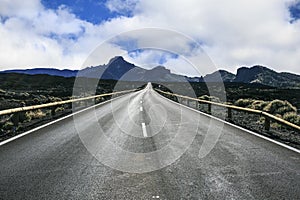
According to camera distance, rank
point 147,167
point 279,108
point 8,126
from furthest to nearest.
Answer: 1. point 279,108
2. point 8,126
3. point 147,167

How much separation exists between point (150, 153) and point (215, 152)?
1582 millimetres

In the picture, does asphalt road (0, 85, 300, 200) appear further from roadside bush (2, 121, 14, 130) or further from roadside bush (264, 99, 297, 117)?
roadside bush (264, 99, 297, 117)

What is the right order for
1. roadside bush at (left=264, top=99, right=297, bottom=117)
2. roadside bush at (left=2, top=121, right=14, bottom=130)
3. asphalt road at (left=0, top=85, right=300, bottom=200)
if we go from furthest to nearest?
roadside bush at (left=264, top=99, right=297, bottom=117)
roadside bush at (left=2, top=121, right=14, bottom=130)
asphalt road at (left=0, top=85, right=300, bottom=200)

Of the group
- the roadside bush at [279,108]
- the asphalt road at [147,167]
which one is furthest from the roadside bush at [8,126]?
the roadside bush at [279,108]

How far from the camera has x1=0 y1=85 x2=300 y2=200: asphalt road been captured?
4270mm

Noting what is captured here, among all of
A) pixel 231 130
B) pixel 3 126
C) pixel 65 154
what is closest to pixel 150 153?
pixel 65 154

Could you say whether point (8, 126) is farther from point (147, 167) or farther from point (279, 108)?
point (279, 108)

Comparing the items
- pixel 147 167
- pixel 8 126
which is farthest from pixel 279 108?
pixel 8 126

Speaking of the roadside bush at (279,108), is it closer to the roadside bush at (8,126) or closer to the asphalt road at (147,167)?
the asphalt road at (147,167)

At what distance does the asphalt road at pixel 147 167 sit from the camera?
4.27 metres

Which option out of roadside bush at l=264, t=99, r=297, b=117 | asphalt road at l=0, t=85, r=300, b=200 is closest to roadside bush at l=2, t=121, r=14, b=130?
asphalt road at l=0, t=85, r=300, b=200

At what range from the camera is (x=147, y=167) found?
222 inches

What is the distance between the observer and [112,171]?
5.36 metres

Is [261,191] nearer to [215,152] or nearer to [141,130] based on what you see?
[215,152]
